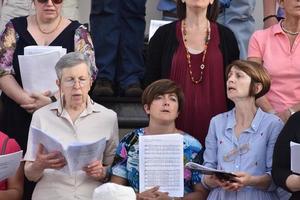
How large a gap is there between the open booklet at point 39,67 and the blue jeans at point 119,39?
1.03 meters

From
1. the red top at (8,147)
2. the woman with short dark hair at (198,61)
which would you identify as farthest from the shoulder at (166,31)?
the red top at (8,147)

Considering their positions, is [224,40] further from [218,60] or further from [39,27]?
[39,27]

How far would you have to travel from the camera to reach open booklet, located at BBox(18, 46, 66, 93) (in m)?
5.13

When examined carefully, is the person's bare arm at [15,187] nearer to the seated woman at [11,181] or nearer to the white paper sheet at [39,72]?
the seated woman at [11,181]

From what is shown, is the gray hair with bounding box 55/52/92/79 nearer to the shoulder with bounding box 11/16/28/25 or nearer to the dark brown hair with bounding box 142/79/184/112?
the dark brown hair with bounding box 142/79/184/112

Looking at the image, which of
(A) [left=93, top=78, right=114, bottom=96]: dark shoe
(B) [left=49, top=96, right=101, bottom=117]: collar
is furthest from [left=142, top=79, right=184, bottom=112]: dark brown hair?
(A) [left=93, top=78, right=114, bottom=96]: dark shoe

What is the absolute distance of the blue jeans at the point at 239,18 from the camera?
6531 millimetres

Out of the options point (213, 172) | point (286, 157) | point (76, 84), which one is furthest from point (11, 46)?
point (286, 157)

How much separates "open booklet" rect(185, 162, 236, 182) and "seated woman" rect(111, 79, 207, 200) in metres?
0.30

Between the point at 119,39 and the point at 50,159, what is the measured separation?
193 cm

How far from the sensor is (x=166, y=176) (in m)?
4.66

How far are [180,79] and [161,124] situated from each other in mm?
423

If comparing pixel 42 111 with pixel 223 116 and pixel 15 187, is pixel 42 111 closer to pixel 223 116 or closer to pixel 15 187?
pixel 15 187

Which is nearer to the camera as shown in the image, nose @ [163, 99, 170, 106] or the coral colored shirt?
nose @ [163, 99, 170, 106]
